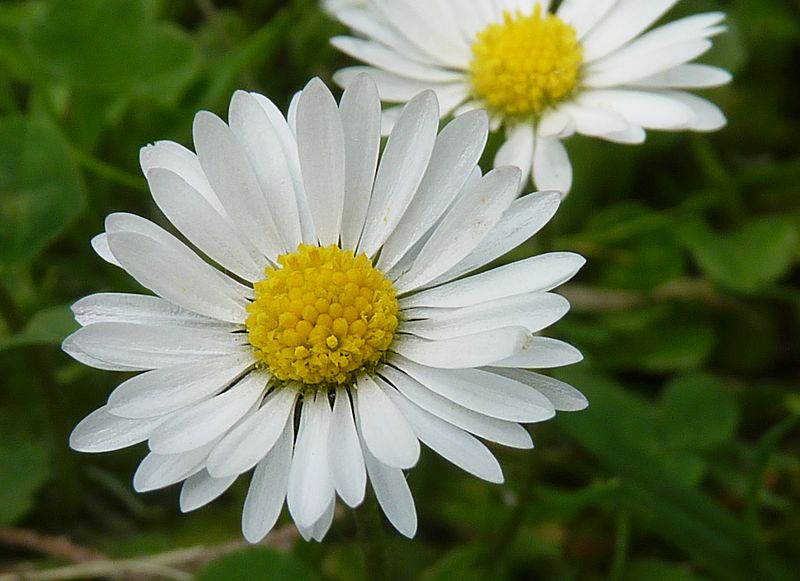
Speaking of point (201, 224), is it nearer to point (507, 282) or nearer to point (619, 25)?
point (507, 282)

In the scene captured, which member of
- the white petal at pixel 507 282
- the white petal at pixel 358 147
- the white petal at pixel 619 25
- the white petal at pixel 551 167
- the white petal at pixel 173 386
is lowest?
the white petal at pixel 173 386

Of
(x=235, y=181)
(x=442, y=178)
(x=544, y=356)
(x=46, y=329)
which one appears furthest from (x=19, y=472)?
(x=544, y=356)

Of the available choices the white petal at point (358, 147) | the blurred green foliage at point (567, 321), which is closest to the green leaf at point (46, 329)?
the blurred green foliage at point (567, 321)

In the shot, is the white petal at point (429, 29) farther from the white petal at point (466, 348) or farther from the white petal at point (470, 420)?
the white petal at point (470, 420)

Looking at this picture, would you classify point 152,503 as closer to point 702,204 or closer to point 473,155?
point 473,155

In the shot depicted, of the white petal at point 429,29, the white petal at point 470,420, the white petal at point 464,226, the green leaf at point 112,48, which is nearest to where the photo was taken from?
the white petal at point 470,420

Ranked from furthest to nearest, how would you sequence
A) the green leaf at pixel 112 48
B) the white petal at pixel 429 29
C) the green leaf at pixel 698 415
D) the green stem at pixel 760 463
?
the green leaf at pixel 112 48 → the green leaf at pixel 698 415 → the white petal at pixel 429 29 → the green stem at pixel 760 463
